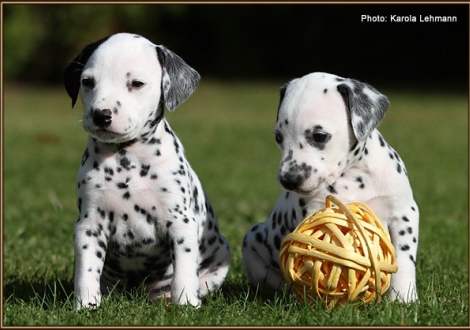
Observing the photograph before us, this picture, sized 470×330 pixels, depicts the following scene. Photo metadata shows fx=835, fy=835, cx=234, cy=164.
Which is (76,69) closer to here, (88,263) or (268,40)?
(88,263)

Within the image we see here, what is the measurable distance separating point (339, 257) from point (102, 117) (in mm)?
1786

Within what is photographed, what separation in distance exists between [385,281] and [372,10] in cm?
2732

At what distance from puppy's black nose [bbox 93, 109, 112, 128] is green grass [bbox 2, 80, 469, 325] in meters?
0.62

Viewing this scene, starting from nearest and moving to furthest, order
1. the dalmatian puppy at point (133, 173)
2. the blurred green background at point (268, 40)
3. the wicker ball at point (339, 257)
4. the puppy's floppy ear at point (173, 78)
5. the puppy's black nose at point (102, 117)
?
the wicker ball at point (339, 257) → the puppy's black nose at point (102, 117) → the dalmatian puppy at point (133, 173) → the puppy's floppy ear at point (173, 78) → the blurred green background at point (268, 40)

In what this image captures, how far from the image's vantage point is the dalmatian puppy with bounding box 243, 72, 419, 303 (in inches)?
219

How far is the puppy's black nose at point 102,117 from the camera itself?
17.9ft

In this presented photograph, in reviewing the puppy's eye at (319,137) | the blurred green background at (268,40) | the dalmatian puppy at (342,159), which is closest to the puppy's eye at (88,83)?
the dalmatian puppy at (342,159)

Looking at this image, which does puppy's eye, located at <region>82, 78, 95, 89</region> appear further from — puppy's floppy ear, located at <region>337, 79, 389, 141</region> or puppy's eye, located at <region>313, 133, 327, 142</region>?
puppy's floppy ear, located at <region>337, 79, 389, 141</region>

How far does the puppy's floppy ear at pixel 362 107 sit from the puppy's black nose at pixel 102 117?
157 cm

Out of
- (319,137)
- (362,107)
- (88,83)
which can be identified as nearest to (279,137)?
(319,137)

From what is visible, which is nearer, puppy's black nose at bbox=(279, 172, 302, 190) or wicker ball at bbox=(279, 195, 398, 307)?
wicker ball at bbox=(279, 195, 398, 307)

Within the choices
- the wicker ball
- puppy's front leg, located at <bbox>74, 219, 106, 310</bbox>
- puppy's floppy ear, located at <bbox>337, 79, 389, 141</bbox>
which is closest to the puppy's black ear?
puppy's front leg, located at <bbox>74, 219, 106, 310</bbox>

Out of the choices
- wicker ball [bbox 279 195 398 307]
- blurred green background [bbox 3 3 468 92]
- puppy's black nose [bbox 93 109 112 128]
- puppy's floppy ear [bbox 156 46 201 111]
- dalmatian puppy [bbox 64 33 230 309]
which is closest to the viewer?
wicker ball [bbox 279 195 398 307]

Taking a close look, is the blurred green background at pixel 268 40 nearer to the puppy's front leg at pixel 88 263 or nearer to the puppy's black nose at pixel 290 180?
the puppy's front leg at pixel 88 263
